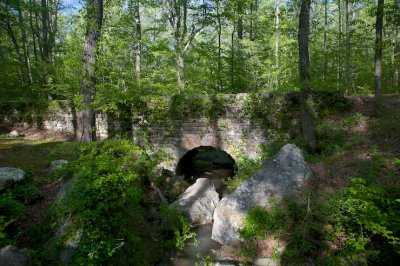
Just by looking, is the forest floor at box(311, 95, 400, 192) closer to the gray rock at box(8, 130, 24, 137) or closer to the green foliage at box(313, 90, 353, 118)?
the green foliage at box(313, 90, 353, 118)

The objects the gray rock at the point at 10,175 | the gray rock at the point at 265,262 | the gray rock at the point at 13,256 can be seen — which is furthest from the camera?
the gray rock at the point at 265,262

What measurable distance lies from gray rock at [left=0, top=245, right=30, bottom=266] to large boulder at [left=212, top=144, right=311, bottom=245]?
468 cm

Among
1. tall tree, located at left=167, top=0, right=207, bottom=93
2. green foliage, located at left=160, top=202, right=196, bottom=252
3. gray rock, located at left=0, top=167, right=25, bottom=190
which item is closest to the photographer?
gray rock, located at left=0, top=167, right=25, bottom=190

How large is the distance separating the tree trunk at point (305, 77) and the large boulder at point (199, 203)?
3936 mm

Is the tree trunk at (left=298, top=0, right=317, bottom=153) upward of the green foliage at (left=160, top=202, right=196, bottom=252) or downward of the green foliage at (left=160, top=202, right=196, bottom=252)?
upward

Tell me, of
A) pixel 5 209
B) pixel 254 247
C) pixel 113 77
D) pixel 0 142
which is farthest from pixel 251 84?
pixel 5 209

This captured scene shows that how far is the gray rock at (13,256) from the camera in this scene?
11.3 feet

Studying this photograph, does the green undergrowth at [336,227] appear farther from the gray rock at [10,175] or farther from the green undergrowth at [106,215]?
the gray rock at [10,175]

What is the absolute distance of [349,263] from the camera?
5.36 meters

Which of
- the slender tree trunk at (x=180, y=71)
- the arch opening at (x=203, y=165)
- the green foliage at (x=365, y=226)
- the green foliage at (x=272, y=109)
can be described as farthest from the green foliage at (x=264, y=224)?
the slender tree trunk at (x=180, y=71)

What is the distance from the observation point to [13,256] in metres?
3.56

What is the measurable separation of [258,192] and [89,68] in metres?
5.88

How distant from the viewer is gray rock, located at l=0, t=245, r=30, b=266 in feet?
11.3

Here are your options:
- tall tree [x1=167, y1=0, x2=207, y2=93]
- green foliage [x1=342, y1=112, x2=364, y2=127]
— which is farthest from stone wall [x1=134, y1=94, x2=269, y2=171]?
tall tree [x1=167, y1=0, x2=207, y2=93]
